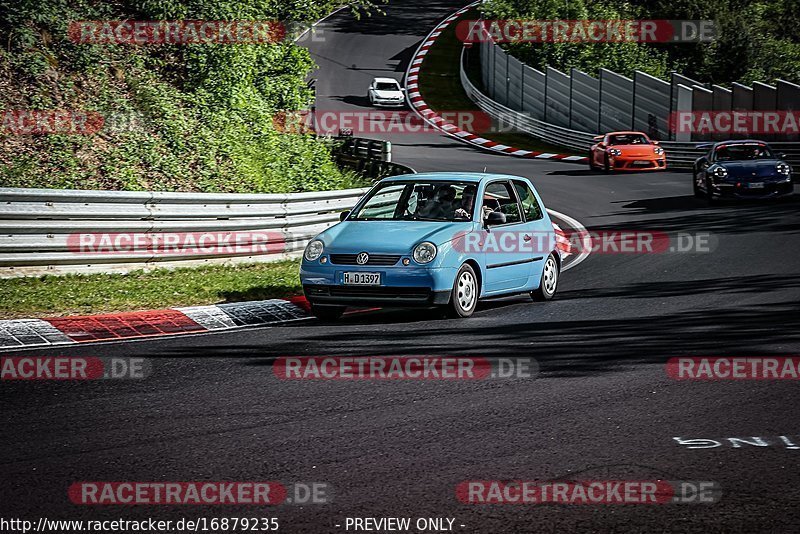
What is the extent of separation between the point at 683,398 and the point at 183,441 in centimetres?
339

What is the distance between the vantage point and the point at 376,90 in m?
50.9

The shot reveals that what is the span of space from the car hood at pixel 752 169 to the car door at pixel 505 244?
11.8 meters

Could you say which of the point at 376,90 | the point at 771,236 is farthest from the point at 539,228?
the point at 376,90

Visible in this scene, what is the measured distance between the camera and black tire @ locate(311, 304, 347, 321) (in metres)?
11.3

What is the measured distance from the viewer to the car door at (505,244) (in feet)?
39.1

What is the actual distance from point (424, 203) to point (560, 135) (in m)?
30.5

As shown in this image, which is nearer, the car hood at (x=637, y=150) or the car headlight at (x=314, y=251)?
the car headlight at (x=314, y=251)

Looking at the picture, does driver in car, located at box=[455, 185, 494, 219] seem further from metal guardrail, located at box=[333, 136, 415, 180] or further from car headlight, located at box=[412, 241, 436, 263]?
metal guardrail, located at box=[333, 136, 415, 180]

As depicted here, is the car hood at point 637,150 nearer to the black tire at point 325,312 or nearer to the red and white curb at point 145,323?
the red and white curb at point 145,323

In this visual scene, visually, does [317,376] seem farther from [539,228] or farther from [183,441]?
[539,228]

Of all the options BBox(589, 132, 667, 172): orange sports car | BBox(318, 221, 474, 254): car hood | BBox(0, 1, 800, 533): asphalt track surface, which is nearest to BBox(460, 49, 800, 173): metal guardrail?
BBox(589, 132, 667, 172): orange sports car

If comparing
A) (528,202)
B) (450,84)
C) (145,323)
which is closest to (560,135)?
(450,84)

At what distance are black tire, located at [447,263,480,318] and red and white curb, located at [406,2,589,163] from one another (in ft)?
83.4

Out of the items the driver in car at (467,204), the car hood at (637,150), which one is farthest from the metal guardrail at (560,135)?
the driver in car at (467,204)
